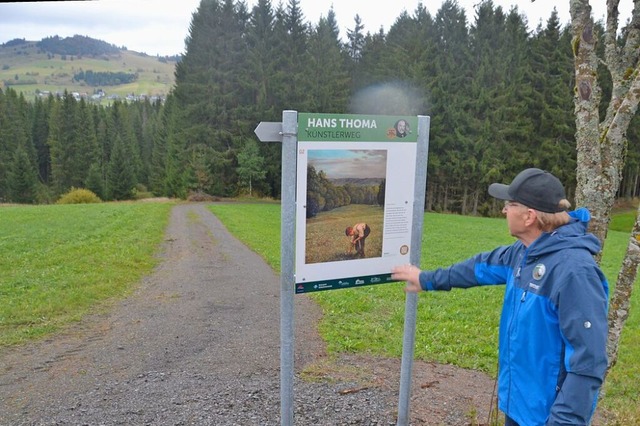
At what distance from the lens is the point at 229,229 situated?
21.8 metres

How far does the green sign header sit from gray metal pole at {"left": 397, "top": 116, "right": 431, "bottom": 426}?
10 centimetres

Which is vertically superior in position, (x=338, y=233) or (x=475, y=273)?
(x=338, y=233)

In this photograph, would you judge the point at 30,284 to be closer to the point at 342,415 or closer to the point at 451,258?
the point at 342,415

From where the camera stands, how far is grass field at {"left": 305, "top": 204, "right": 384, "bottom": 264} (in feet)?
12.1

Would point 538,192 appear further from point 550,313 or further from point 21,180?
point 21,180

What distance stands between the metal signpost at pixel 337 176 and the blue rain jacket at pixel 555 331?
3.80ft

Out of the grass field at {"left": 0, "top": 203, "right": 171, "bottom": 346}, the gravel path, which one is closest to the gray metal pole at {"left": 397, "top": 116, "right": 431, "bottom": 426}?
the gravel path

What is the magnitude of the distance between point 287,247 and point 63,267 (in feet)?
34.4

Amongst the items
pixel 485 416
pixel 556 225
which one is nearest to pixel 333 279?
pixel 556 225

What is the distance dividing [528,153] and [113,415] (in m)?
40.3

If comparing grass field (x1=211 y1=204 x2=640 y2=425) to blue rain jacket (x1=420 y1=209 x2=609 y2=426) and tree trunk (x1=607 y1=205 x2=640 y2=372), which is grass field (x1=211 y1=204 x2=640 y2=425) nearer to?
tree trunk (x1=607 y1=205 x2=640 y2=372)

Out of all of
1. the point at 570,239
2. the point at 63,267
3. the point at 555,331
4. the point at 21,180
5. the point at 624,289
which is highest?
the point at 570,239

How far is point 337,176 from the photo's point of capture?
3723mm

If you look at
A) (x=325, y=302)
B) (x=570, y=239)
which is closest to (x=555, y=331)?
(x=570, y=239)
